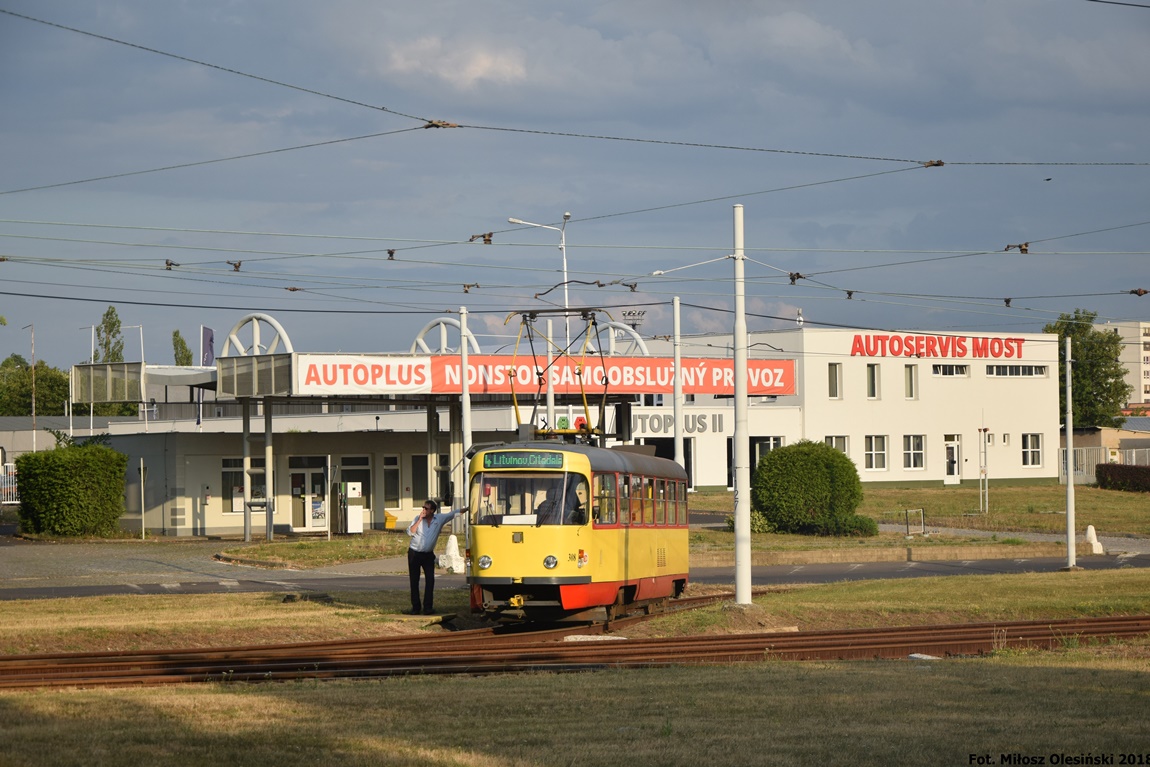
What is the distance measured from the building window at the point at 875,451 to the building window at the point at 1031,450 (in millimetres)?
9986

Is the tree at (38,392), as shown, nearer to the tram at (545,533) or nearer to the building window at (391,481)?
the building window at (391,481)

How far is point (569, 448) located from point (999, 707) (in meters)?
10.1

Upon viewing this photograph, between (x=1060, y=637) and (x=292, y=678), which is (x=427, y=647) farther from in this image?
(x=1060, y=637)

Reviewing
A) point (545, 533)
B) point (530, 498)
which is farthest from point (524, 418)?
point (545, 533)

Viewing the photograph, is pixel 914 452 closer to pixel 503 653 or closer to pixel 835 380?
pixel 835 380

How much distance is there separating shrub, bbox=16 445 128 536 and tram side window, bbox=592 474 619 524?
26448mm

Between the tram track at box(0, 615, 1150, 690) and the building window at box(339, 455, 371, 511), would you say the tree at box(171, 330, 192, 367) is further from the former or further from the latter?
the tram track at box(0, 615, 1150, 690)

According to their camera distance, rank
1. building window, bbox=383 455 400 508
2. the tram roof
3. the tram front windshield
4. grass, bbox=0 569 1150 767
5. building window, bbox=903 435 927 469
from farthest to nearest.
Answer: building window, bbox=903 435 927 469
building window, bbox=383 455 400 508
the tram roof
the tram front windshield
grass, bbox=0 569 1150 767

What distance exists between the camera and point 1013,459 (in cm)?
7688

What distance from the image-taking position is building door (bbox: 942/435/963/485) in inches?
2938

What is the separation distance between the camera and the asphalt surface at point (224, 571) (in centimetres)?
2719

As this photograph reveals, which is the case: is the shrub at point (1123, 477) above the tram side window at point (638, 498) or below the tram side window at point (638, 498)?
below

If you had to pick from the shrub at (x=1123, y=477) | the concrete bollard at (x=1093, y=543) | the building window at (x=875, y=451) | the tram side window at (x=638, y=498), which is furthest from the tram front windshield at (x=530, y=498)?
the shrub at (x=1123, y=477)

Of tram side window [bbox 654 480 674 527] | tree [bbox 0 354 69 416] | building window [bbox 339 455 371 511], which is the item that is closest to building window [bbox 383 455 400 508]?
building window [bbox 339 455 371 511]
